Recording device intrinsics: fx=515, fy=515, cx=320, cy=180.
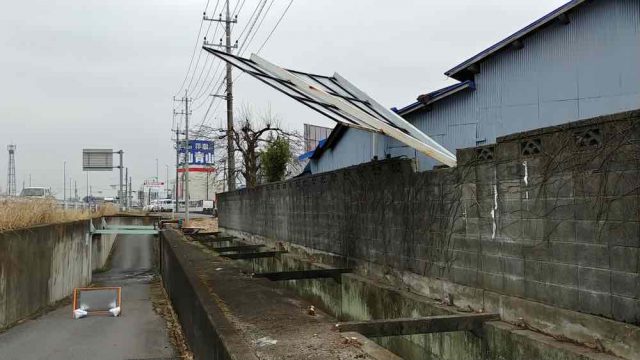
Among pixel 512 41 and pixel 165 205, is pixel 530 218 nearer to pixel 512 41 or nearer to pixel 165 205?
pixel 512 41

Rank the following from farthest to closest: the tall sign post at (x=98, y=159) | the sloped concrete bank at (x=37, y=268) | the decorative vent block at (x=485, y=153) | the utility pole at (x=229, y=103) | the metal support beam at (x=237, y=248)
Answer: the tall sign post at (x=98, y=159), the utility pole at (x=229, y=103), the metal support beam at (x=237, y=248), the sloped concrete bank at (x=37, y=268), the decorative vent block at (x=485, y=153)

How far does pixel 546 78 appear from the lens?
34.4ft

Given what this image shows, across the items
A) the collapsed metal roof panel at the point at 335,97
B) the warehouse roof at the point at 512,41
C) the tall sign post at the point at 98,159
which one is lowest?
the collapsed metal roof panel at the point at 335,97

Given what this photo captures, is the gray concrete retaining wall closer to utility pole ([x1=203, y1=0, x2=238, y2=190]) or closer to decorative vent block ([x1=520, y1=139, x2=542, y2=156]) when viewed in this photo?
decorative vent block ([x1=520, y1=139, x2=542, y2=156])

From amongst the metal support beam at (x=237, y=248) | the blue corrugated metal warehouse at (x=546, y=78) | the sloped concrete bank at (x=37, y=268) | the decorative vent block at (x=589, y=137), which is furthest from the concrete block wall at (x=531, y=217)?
the sloped concrete bank at (x=37, y=268)

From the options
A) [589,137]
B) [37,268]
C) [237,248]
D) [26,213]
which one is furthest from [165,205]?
[589,137]

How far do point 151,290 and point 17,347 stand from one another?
13.3 m

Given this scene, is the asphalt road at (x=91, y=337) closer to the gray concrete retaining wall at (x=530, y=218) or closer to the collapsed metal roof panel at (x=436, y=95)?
the gray concrete retaining wall at (x=530, y=218)

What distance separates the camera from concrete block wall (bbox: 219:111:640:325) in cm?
458

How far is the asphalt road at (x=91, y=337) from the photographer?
10.6 meters

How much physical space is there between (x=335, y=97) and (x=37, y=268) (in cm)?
1238

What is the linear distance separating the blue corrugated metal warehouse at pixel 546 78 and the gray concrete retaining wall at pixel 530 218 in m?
3.06

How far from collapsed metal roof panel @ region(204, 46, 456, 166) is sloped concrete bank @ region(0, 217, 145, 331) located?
7.99 metres

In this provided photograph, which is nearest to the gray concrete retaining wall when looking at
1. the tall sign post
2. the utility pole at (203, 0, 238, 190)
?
the utility pole at (203, 0, 238, 190)
